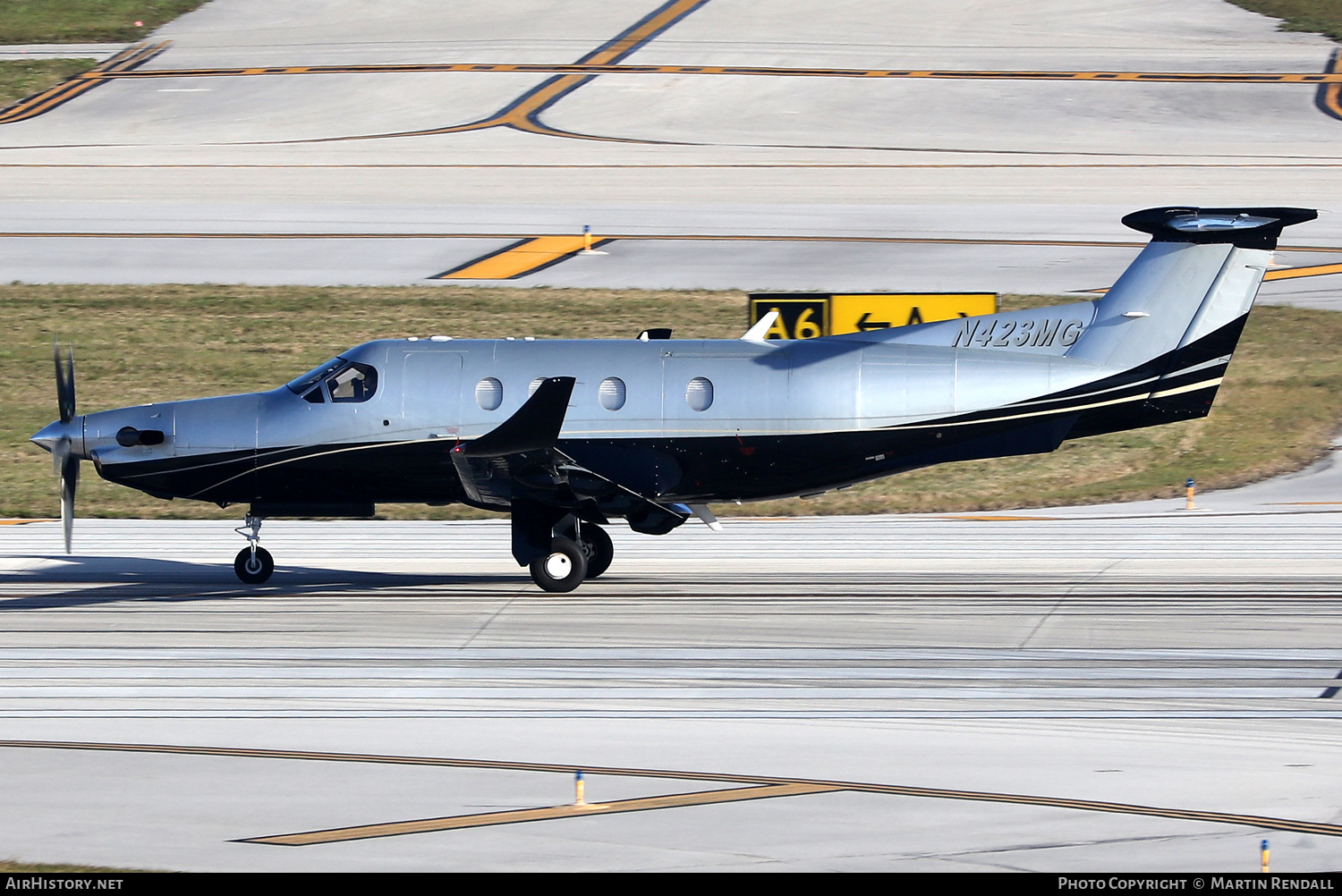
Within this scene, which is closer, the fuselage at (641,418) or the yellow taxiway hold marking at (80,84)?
the fuselage at (641,418)

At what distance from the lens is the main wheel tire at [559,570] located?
18516 mm

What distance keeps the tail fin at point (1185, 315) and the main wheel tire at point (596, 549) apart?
239 inches

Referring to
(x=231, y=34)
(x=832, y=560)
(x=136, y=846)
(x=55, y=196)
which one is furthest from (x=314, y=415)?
(x=231, y=34)

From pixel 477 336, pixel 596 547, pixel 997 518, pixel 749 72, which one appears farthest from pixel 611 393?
pixel 749 72

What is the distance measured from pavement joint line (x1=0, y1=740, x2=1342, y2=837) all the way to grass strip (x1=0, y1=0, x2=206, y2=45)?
53.5 meters

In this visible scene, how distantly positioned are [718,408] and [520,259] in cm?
1907

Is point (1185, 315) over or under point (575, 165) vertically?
under

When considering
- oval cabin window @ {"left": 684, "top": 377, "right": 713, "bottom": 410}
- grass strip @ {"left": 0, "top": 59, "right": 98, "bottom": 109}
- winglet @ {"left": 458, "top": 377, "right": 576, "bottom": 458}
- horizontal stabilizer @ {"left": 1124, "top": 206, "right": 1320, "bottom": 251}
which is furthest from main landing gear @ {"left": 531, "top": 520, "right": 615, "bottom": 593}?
grass strip @ {"left": 0, "top": 59, "right": 98, "bottom": 109}

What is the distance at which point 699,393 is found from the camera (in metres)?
18.6

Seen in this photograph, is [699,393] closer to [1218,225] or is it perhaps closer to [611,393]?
[611,393]

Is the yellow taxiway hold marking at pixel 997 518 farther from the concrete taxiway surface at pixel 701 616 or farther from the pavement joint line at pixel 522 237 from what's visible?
the pavement joint line at pixel 522 237

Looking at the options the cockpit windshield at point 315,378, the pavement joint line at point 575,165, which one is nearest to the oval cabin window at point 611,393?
the cockpit windshield at point 315,378
